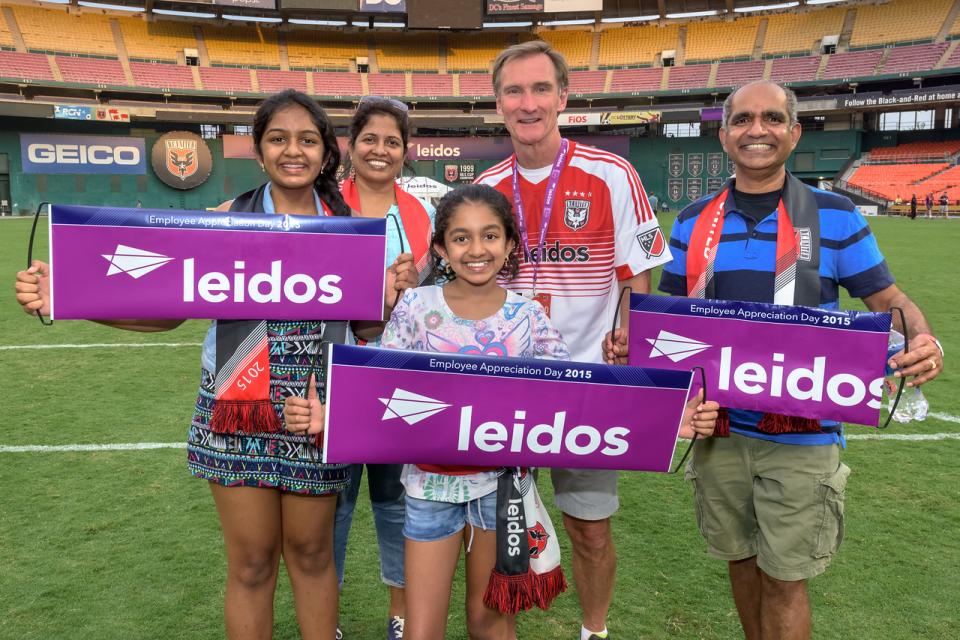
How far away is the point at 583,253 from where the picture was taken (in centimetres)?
284

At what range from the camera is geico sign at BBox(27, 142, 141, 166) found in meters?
36.5

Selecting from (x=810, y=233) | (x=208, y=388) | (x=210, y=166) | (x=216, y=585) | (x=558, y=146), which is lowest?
(x=216, y=585)

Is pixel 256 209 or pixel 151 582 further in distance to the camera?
pixel 151 582

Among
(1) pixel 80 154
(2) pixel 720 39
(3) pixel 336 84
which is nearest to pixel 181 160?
(1) pixel 80 154

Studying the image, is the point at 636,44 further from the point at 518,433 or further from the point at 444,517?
the point at 444,517

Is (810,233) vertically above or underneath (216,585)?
above

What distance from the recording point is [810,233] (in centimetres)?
241

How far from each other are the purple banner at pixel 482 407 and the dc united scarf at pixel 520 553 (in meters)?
0.10

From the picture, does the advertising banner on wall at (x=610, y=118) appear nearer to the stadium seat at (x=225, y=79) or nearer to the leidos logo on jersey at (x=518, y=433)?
the stadium seat at (x=225, y=79)

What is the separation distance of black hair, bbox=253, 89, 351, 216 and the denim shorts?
3.49 feet

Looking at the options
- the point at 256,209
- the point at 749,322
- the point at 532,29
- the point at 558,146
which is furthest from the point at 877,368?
the point at 532,29

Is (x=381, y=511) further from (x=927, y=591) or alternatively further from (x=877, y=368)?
(x=927, y=591)

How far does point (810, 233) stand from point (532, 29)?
47.4m

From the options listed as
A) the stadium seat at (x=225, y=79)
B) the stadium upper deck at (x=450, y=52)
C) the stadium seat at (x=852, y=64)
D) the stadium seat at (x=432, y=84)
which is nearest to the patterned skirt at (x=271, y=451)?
the stadium upper deck at (x=450, y=52)
